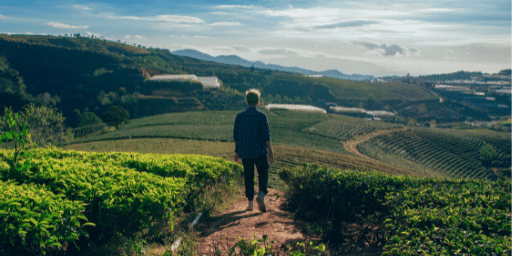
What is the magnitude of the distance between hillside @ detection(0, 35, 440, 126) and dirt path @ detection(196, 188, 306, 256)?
77.7 m

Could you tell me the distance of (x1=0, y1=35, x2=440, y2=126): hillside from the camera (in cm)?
8375

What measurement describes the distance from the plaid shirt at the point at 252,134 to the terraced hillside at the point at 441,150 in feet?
119

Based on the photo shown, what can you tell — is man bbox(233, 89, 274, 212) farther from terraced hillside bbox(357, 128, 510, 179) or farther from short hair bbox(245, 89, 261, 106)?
terraced hillside bbox(357, 128, 510, 179)

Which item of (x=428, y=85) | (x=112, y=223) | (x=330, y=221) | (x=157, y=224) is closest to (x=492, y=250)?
(x=330, y=221)

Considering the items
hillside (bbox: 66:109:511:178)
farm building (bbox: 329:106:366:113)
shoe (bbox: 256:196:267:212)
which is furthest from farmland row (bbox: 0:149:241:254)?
farm building (bbox: 329:106:366:113)

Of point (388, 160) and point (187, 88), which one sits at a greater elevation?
point (187, 88)

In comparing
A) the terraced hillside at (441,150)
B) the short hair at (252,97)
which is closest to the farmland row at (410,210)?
the short hair at (252,97)

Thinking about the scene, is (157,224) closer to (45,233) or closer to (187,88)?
(45,233)

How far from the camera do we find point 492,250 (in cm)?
317

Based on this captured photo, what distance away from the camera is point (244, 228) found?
16.8ft

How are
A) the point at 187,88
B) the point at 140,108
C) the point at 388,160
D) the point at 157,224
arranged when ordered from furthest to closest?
the point at 187,88
the point at 140,108
the point at 388,160
the point at 157,224

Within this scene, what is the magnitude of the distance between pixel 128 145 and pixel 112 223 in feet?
97.5

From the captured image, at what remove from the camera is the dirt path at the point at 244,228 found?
14.5 feet

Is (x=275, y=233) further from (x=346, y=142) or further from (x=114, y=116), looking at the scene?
(x=114, y=116)
